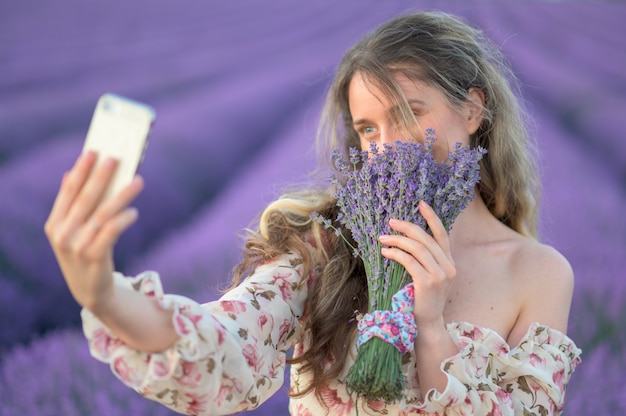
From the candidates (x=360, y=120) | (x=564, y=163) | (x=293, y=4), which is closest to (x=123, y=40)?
(x=293, y=4)

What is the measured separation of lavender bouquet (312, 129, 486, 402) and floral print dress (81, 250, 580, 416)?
4.0 inches

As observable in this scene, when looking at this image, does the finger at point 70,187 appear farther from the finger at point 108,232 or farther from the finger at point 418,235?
the finger at point 418,235

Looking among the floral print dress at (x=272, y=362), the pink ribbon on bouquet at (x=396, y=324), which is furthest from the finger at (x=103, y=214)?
the pink ribbon on bouquet at (x=396, y=324)

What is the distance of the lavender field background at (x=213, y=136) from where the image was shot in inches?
99.8

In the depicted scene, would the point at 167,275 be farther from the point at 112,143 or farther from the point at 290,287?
the point at 112,143

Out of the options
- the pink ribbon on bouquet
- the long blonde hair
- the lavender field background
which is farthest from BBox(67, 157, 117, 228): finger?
the lavender field background

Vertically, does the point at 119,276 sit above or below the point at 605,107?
above

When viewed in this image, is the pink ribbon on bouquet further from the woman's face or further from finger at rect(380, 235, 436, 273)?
the woman's face

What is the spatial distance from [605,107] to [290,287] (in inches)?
82.9

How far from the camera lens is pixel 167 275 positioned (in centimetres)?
276

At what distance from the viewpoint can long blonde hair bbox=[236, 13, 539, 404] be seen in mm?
1669

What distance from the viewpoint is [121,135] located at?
3.36 ft

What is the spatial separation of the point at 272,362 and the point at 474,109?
832 mm

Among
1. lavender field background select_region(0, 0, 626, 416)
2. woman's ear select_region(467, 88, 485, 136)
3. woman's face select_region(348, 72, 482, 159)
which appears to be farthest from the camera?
lavender field background select_region(0, 0, 626, 416)
